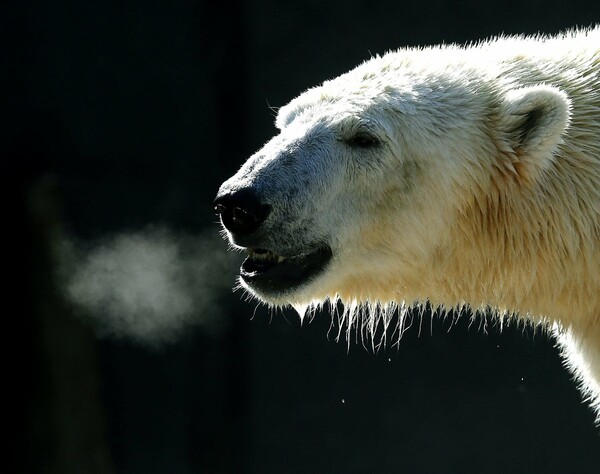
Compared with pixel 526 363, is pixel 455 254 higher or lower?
lower

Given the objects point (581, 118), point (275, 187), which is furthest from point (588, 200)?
point (275, 187)

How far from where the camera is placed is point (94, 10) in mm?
5477

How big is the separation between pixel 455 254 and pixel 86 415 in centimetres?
284

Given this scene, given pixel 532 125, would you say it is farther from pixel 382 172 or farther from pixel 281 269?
pixel 281 269

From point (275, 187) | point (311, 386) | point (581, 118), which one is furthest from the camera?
point (311, 386)

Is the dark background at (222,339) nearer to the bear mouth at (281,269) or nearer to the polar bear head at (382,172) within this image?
the polar bear head at (382,172)

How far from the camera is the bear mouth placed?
10.9 ft

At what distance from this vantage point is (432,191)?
3375 mm

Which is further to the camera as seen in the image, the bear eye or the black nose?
the bear eye

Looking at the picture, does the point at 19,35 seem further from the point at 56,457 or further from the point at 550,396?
the point at 550,396

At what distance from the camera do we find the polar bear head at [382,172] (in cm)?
326

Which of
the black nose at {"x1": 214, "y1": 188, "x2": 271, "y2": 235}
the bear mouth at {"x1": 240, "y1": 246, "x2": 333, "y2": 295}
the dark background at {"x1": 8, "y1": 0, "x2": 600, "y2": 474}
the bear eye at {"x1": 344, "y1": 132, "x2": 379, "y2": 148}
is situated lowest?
the bear mouth at {"x1": 240, "y1": 246, "x2": 333, "y2": 295}

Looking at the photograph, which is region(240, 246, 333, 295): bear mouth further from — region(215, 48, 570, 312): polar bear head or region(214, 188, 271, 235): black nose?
region(214, 188, 271, 235): black nose

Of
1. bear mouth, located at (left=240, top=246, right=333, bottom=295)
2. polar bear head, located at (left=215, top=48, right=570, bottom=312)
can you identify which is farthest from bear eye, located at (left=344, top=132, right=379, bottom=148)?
bear mouth, located at (left=240, top=246, right=333, bottom=295)
